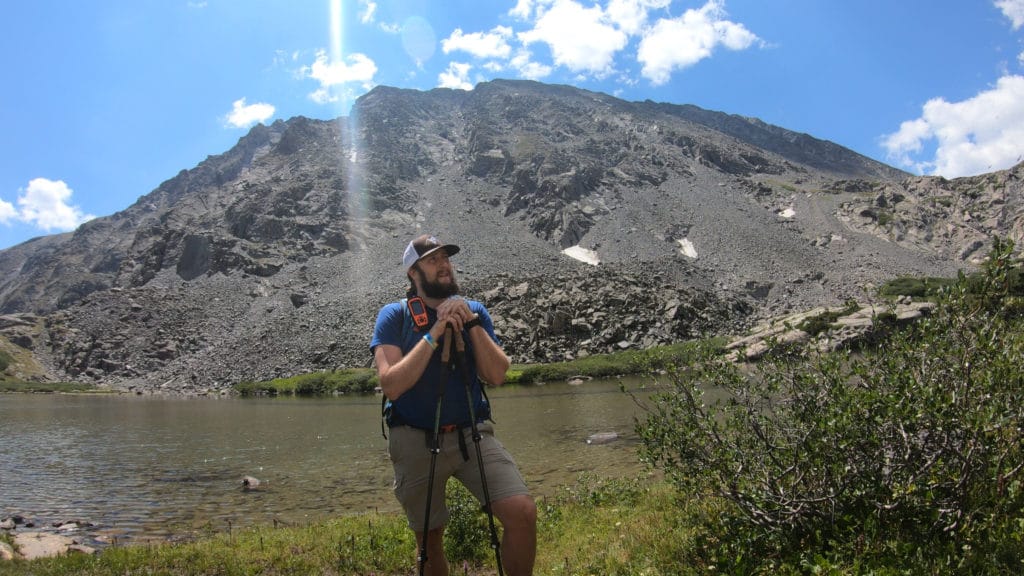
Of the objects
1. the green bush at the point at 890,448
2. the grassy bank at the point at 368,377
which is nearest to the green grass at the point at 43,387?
the grassy bank at the point at 368,377

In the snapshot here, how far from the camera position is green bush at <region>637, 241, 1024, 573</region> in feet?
14.6

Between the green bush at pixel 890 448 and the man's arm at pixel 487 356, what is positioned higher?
the man's arm at pixel 487 356

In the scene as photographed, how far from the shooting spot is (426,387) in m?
4.78

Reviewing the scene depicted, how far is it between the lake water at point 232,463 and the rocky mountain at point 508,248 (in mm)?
36836

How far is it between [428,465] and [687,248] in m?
113

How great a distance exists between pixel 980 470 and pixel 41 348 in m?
141

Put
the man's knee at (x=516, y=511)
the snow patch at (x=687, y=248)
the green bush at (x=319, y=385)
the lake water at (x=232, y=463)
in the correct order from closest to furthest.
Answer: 1. the man's knee at (x=516, y=511)
2. the lake water at (x=232, y=463)
3. the green bush at (x=319, y=385)
4. the snow patch at (x=687, y=248)

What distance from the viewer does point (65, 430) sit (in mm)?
33344

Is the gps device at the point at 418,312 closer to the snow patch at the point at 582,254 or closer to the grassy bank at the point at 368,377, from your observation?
the grassy bank at the point at 368,377

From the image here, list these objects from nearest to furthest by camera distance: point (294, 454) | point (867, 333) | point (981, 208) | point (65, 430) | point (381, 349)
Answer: point (381, 349) → point (867, 333) → point (294, 454) → point (65, 430) → point (981, 208)

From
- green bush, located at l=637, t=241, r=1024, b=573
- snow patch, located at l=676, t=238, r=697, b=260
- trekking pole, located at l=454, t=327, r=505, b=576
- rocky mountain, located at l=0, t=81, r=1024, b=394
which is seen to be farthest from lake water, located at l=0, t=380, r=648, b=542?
snow patch, located at l=676, t=238, r=697, b=260

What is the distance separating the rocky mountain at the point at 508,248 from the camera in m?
80.2

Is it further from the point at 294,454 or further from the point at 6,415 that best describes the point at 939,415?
the point at 6,415

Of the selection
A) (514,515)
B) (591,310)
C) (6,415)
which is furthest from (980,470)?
(591,310)
